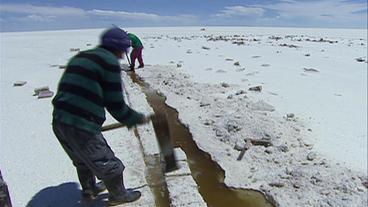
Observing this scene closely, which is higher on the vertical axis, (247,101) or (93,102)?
(93,102)

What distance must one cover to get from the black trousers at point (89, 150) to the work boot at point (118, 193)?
3.3 inches

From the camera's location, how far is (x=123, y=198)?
3.52m

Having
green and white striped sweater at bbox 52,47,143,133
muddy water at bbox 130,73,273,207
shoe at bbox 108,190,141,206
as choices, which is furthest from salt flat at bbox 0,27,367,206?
green and white striped sweater at bbox 52,47,143,133

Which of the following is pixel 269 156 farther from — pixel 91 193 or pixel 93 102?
pixel 93 102

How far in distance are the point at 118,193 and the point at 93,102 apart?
990 millimetres

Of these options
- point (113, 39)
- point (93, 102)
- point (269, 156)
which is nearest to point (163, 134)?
point (93, 102)

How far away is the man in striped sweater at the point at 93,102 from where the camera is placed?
292cm

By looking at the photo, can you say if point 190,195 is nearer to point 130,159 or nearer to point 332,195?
point 130,159

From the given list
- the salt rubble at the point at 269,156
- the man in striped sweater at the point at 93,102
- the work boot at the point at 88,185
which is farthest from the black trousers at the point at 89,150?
the salt rubble at the point at 269,156

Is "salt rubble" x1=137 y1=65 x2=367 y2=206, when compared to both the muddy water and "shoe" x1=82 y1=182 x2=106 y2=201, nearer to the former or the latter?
the muddy water

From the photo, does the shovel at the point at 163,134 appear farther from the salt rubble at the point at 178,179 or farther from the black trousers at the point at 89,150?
the black trousers at the point at 89,150

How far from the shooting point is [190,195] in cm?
379

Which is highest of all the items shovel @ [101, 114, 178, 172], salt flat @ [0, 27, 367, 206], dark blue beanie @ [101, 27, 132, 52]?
dark blue beanie @ [101, 27, 132, 52]

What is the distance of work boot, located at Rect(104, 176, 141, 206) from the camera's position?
344 cm
